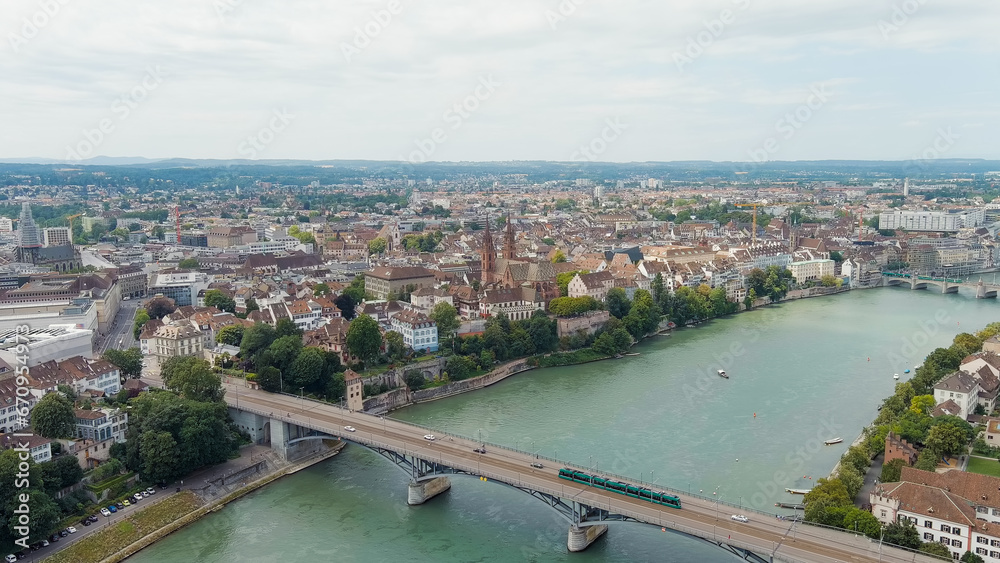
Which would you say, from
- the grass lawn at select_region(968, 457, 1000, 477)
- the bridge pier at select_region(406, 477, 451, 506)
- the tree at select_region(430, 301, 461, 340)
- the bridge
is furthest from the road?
the bridge

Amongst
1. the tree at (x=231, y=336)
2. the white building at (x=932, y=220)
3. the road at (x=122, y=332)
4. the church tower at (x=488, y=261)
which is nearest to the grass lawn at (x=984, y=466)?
the tree at (x=231, y=336)

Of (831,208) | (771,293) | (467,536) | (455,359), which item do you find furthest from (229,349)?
(831,208)

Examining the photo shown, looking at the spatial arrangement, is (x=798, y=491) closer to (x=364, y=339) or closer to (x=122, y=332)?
(x=364, y=339)

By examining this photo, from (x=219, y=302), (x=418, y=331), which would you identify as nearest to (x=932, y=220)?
(x=418, y=331)

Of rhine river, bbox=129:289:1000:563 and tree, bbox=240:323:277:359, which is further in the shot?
tree, bbox=240:323:277:359

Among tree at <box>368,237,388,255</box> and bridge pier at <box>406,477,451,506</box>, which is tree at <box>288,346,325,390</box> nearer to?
bridge pier at <box>406,477,451,506</box>

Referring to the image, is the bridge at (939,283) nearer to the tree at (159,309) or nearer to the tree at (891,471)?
the tree at (891,471)
